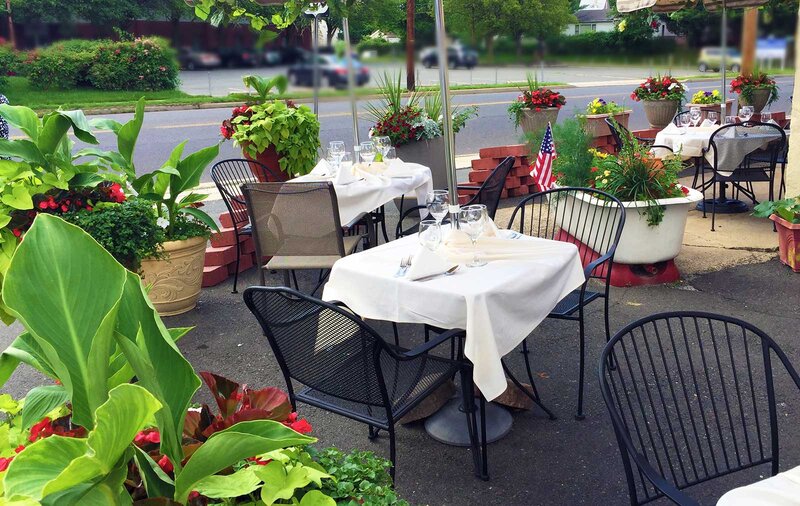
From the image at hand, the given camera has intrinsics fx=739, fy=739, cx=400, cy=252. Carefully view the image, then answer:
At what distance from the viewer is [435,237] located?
132 inches

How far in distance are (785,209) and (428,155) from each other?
3.39 metres

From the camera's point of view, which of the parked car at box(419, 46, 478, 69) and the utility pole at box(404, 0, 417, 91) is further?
the utility pole at box(404, 0, 417, 91)

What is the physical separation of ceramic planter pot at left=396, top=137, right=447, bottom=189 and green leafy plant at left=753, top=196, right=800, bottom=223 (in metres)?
2.96

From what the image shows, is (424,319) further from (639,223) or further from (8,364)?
(639,223)

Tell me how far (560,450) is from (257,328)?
2340mm

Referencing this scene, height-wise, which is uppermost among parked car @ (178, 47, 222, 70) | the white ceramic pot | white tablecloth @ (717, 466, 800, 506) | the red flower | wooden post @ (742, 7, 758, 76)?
parked car @ (178, 47, 222, 70)

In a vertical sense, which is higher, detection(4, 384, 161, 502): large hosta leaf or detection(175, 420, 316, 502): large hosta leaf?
detection(4, 384, 161, 502): large hosta leaf


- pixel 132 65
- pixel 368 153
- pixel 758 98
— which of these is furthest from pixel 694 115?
pixel 132 65

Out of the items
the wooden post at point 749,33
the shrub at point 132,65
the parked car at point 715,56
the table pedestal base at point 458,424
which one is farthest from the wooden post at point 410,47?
the shrub at point 132,65

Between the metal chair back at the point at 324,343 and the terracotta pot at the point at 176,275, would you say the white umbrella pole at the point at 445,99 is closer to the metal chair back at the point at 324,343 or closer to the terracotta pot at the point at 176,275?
the metal chair back at the point at 324,343

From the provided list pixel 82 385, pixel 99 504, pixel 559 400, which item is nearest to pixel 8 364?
pixel 82 385

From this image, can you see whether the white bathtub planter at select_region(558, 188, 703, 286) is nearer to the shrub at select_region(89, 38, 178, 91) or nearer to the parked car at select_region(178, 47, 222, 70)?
the parked car at select_region(178, 47, 222, 70)

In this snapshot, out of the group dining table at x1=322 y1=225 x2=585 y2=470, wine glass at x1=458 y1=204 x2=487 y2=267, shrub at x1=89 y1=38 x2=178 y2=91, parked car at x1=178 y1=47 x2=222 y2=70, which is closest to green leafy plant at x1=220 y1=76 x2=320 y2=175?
dining table at x1=322 y1=225 x2=585 y2=470

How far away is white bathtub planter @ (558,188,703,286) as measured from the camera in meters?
5.22
